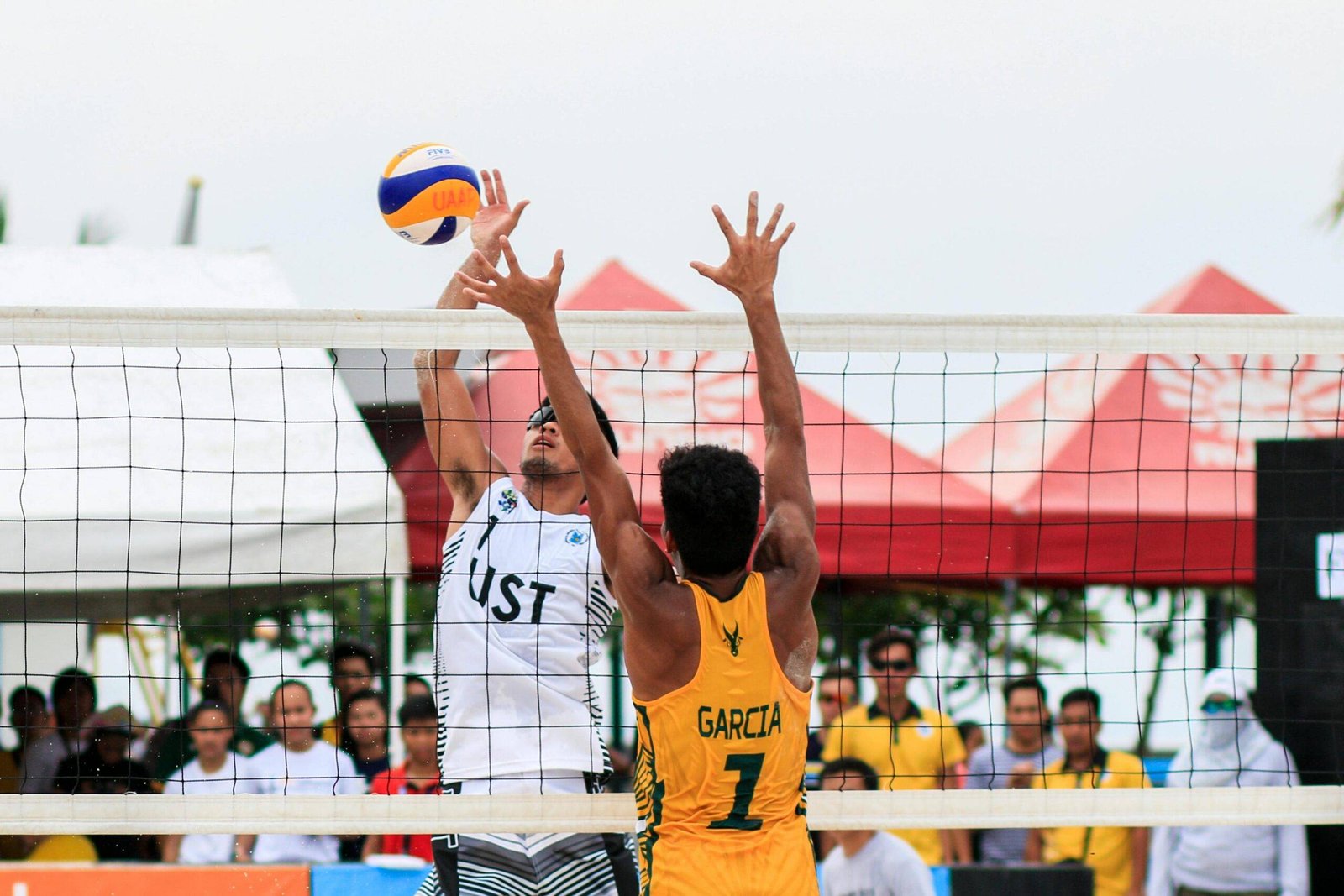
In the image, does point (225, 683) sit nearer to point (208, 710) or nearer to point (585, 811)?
point (208, 710)

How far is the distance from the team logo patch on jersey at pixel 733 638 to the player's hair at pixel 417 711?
14.2 ft

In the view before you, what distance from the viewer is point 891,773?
6852 mm

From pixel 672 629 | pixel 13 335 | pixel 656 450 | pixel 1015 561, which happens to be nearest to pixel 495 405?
pixel 656 450

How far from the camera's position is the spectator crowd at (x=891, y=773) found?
6574 mm

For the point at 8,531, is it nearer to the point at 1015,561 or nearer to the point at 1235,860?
the point at 1015,561

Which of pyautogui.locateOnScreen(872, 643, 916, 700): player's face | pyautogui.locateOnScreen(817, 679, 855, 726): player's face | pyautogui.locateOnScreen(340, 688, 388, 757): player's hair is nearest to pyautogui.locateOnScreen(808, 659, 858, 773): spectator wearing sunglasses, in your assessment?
pyautogui.locateOnScreen(817, 679, 855, 726): player's face

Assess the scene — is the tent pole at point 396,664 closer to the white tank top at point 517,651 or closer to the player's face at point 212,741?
the player's face at point 212,741

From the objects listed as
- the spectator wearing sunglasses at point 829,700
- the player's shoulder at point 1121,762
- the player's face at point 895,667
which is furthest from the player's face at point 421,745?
the player's shoulder at point 1121,762

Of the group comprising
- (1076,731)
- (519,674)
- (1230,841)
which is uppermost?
(519,674)

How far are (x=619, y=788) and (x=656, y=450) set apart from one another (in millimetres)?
2251

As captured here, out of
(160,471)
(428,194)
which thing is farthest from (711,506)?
(160,471)

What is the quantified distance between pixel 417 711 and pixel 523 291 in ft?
15.7

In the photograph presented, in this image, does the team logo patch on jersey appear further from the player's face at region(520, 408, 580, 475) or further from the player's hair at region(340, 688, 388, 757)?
the player's hair at region(340, 688, 388, 757)

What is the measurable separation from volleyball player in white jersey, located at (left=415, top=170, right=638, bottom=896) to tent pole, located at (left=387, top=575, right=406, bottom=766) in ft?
10.8
